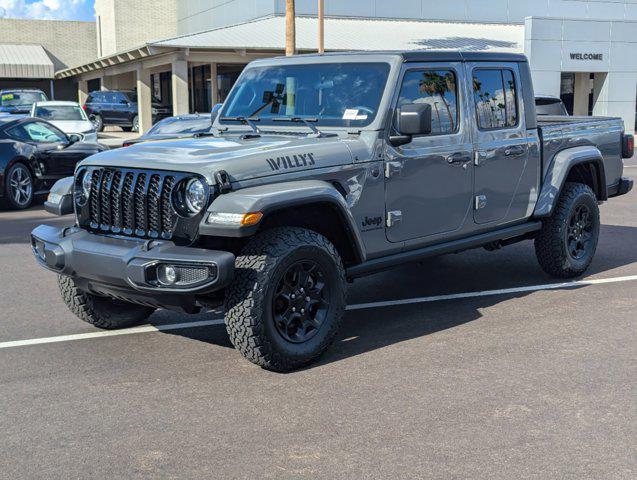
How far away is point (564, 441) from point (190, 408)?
6.39 feet

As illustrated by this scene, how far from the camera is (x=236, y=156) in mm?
5031

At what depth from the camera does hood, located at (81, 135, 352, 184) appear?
4938 mm

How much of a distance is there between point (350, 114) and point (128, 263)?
1.94m

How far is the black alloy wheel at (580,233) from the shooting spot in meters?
7.64

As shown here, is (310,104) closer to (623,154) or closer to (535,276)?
(535,276)

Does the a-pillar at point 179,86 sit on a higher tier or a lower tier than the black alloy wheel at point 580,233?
higher

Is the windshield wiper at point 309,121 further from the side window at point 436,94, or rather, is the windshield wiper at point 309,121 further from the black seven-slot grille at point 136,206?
the black seven-slot grille at point 136,206

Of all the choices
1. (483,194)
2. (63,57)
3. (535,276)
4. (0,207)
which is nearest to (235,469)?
(483,194)

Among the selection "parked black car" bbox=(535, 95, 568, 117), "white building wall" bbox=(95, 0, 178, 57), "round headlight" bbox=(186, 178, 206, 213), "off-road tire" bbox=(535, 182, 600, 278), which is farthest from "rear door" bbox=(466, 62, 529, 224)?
"white building wall" bbox=(95, 0, 178, 57)

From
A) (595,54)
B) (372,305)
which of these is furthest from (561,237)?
(595,54)

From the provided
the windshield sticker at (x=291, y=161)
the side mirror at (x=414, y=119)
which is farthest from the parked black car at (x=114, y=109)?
the windshield sticker at (x=291, y=161)

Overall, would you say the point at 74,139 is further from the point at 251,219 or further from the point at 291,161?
the point at 251,219

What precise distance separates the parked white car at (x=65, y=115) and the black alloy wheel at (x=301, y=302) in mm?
18734

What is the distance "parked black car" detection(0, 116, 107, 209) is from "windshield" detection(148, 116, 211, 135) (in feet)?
4.73
